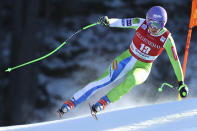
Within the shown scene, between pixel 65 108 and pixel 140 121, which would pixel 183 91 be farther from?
pixel 65 108

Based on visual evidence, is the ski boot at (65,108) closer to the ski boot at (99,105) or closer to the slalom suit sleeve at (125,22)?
the ski boot at (99,105)

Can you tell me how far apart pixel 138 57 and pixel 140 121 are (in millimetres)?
593

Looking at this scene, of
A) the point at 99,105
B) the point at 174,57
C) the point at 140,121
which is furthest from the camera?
the point at 140,121

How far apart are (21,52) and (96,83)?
12.5ft

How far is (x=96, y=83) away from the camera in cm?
322

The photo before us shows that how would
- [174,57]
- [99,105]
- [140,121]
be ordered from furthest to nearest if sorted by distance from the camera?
[140,121]
[174,57]
[99,105]

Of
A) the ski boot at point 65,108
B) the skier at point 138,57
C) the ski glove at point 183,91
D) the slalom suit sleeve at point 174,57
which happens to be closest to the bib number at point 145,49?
the skier at point 138,57

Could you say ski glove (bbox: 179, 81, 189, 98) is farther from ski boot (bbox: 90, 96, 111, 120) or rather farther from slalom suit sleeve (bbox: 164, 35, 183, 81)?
ski boot (bbox: 90, 96, 111, 120)

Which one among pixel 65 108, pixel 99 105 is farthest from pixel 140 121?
pixel 65 108

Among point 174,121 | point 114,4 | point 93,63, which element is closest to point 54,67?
point 93,63

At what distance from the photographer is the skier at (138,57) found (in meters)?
2.98

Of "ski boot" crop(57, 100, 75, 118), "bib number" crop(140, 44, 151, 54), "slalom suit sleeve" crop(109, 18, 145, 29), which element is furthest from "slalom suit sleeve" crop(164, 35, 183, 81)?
"ski boot" crop(57, 100, 75, 118)

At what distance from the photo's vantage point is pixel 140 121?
3199mm

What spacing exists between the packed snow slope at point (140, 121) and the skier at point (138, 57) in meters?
0.21
